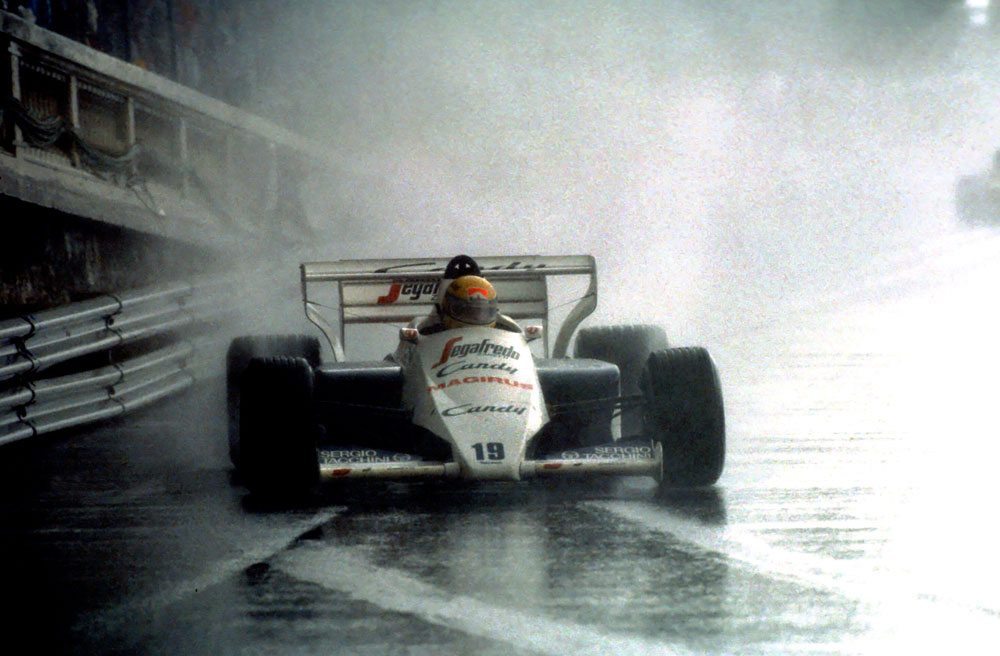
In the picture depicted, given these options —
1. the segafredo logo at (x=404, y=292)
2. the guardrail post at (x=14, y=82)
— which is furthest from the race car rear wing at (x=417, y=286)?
the guardrail post at (x=14, y=82)

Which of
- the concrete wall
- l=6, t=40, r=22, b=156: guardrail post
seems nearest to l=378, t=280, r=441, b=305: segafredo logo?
the concrete wall

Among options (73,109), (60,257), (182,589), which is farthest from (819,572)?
(73,109)

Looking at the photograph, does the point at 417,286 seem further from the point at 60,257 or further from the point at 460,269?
the point at 60,257

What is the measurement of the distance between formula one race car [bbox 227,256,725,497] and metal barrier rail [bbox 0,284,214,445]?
84.1 inches

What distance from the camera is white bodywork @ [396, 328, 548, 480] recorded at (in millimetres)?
7492

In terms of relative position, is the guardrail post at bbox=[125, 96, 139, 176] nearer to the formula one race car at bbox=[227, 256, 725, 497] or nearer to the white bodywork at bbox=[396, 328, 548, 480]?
the formula one race car at bbox=[227, 256, 725, 497]

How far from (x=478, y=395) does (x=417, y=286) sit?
2.91 meters

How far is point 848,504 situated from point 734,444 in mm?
2870

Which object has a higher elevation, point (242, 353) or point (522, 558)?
point (242, 353)

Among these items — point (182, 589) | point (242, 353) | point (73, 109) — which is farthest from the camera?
point (73, 109)

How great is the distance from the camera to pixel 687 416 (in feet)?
25.4

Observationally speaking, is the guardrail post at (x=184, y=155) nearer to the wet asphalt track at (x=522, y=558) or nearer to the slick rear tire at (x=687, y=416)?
the wet asphalt track at (x=522, y=558)

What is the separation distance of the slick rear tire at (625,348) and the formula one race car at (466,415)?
54 cm

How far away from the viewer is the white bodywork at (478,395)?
24.6ft
